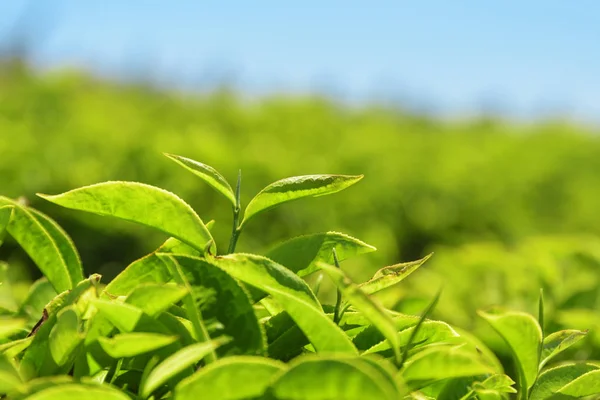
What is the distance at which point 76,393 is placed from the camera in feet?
2.92

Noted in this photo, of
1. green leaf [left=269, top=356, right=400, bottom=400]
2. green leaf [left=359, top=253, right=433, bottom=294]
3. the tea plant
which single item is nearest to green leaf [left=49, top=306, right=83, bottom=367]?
the tea plant

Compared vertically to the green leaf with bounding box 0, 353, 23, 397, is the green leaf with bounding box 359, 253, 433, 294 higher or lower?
lower

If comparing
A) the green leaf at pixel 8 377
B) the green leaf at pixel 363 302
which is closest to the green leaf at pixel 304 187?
the green leaf at pixel 363 302

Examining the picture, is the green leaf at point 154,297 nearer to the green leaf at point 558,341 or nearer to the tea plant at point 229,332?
the tea plant at point 229,332

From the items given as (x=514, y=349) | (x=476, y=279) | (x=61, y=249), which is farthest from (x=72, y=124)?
(x=514, y=349)

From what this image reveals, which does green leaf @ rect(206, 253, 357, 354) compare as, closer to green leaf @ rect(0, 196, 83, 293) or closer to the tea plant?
the tea plant

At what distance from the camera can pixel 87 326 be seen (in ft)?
3.64

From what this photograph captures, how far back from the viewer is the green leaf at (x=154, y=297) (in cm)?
102

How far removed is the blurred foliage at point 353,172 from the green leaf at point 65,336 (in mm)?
963

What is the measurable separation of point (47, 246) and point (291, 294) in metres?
0.53

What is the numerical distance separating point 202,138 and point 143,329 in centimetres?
530

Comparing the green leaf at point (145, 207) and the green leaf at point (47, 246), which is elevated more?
the green leaf at point (145, 207)

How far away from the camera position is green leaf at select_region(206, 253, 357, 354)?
106 cm

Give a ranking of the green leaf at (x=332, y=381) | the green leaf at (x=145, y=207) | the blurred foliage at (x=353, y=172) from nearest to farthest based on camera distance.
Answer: the green leaf at (x=332, y=381) → the green leaf at (x=145, y=207) → the blurred foliage at (x=353, y=172)
